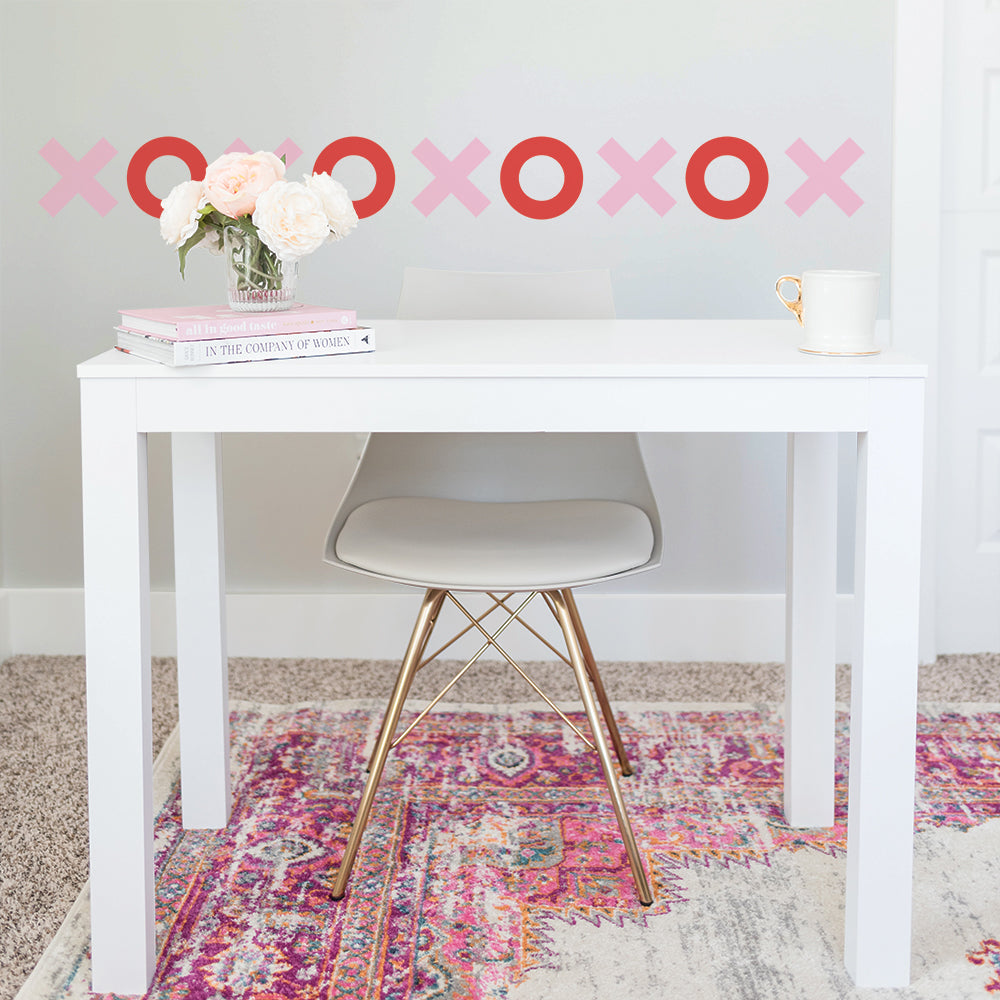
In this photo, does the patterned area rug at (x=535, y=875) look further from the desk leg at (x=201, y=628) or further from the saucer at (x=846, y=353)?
the saucer at (x=846, y=353)

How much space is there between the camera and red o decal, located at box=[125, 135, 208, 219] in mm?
2580

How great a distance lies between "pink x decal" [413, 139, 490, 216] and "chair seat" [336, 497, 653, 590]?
0.86 metres

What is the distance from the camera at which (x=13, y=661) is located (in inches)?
107

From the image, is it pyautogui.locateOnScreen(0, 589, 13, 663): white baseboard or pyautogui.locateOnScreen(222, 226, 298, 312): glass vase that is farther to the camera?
pyautogui.locateOnScreen(0, 589, 13, 663): white baseboard

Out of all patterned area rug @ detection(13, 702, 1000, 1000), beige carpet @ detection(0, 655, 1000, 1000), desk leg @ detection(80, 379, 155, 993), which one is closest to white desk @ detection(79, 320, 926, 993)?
desk leg @ detection(80, 379, 155, 993)

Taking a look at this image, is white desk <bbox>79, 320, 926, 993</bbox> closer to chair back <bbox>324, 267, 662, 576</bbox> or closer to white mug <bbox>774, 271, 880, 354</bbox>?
white mug <bbox>774, 271, 880, 354</bbox>

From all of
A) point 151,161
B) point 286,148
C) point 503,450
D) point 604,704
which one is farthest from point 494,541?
point 151,161

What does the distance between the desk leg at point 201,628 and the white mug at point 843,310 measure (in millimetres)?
885

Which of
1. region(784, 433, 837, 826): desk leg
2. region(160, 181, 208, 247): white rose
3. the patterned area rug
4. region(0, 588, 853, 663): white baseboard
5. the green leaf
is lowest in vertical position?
the patterned area rug

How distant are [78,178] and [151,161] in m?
0.16

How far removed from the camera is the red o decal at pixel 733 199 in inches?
101

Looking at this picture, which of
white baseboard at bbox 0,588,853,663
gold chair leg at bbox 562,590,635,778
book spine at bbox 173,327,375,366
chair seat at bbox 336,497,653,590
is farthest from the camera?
white baseboard at bbox 0,588,853,663

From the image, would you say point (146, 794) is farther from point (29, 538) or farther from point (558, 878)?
point (29, 538)

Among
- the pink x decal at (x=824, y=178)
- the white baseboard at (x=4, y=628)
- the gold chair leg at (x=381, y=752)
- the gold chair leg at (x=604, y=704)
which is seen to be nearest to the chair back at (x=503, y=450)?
the gold chair leg at (x=604, y=704)
